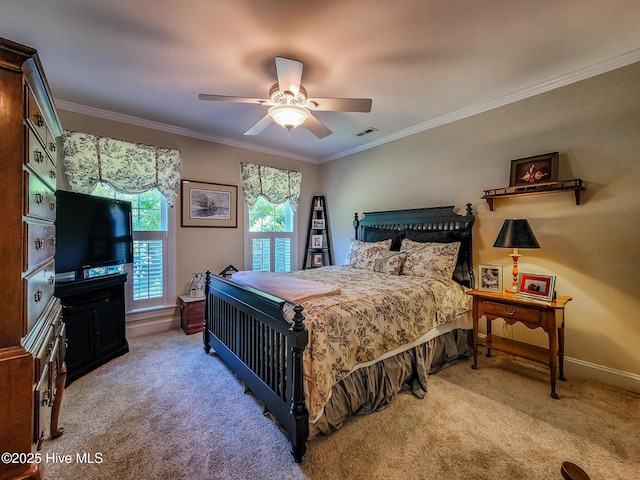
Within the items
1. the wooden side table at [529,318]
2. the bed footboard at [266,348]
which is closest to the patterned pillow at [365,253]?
the wooden side table at [529,318]

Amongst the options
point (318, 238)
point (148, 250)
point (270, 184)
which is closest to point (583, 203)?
point (318, 238)

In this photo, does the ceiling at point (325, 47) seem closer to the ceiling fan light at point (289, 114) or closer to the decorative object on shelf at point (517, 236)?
the ceiling fan light at point (289, 114)

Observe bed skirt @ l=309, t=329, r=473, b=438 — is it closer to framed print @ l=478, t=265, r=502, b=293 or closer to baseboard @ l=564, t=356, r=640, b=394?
framed print @ l=478, t=265, r=502, b=293

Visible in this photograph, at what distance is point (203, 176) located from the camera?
12.9ft

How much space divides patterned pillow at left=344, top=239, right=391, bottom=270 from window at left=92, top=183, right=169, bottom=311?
254 cm

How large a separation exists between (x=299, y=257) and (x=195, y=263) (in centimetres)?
179

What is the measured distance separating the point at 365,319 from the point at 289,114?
1.72m

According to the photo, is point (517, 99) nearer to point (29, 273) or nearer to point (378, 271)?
point (378, 271)

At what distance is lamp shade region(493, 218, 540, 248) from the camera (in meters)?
2.36

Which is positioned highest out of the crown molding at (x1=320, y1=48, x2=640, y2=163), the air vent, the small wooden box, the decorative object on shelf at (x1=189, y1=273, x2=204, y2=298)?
the air vent

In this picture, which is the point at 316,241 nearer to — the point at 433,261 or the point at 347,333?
the point at 433,261

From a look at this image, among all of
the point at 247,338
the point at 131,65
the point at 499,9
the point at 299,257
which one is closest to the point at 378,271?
the point at 247,338

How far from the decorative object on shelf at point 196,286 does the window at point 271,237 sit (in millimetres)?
763

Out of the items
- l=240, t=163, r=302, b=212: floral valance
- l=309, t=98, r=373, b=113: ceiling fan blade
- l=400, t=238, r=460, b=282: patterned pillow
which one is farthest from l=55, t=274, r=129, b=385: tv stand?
l=400, t=238, r=460, b=282: patterned pillow
